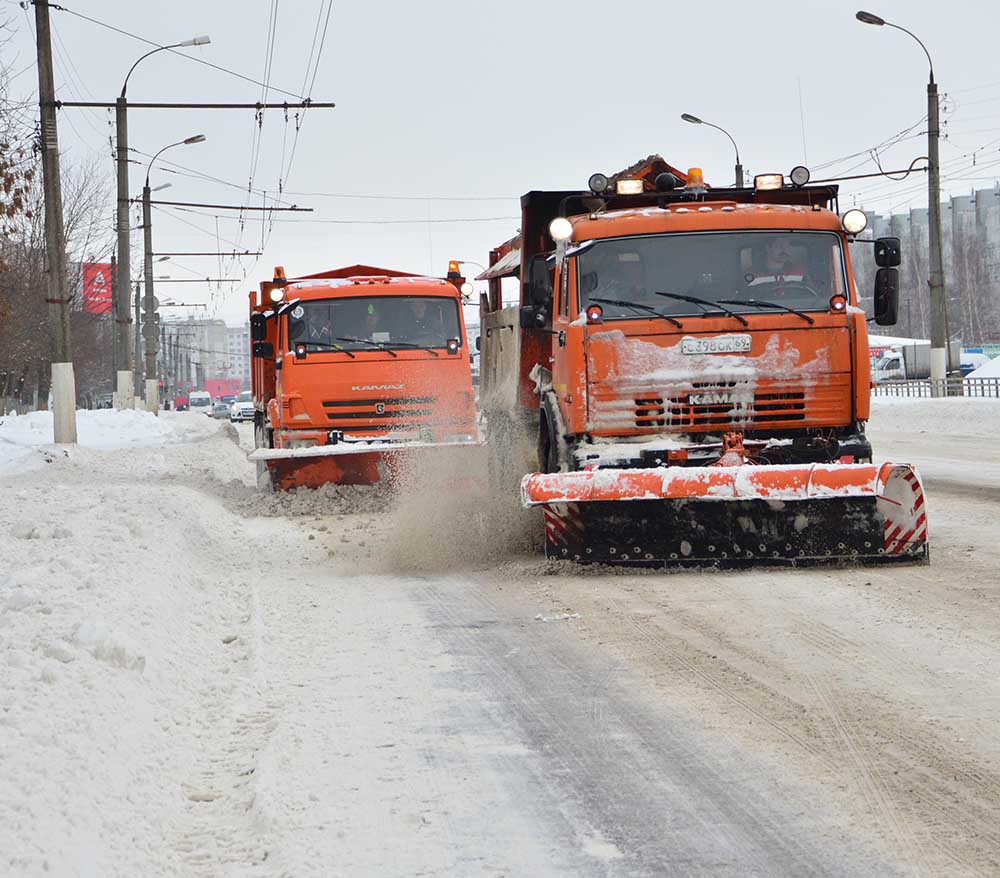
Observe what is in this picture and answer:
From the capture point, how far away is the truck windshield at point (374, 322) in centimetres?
1577

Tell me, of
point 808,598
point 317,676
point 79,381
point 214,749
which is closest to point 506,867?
point 214,749

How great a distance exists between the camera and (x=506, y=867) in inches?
149

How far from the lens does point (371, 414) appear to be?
15500 mm

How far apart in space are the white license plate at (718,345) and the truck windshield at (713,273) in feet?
0.69

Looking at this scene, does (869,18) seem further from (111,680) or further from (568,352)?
(111,680)

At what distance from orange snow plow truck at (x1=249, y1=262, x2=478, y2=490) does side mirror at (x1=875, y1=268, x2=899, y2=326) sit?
561 cm

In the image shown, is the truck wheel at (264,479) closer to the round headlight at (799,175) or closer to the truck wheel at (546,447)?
the truck wheel at (546,447)

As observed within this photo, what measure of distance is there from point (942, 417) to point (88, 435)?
1903 cm

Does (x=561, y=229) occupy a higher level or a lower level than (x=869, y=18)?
lower

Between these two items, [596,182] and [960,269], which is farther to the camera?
[960,269]

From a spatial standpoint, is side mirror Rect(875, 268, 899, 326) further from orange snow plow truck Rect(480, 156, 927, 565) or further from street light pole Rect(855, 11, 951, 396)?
street light pole Rect(855, 11, 951, 396)

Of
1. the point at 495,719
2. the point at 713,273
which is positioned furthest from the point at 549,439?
the point at 495,719

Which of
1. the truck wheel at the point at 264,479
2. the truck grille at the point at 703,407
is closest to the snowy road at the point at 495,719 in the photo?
the truck grille at the point at 703,407

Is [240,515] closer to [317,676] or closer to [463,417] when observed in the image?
[463,417]
